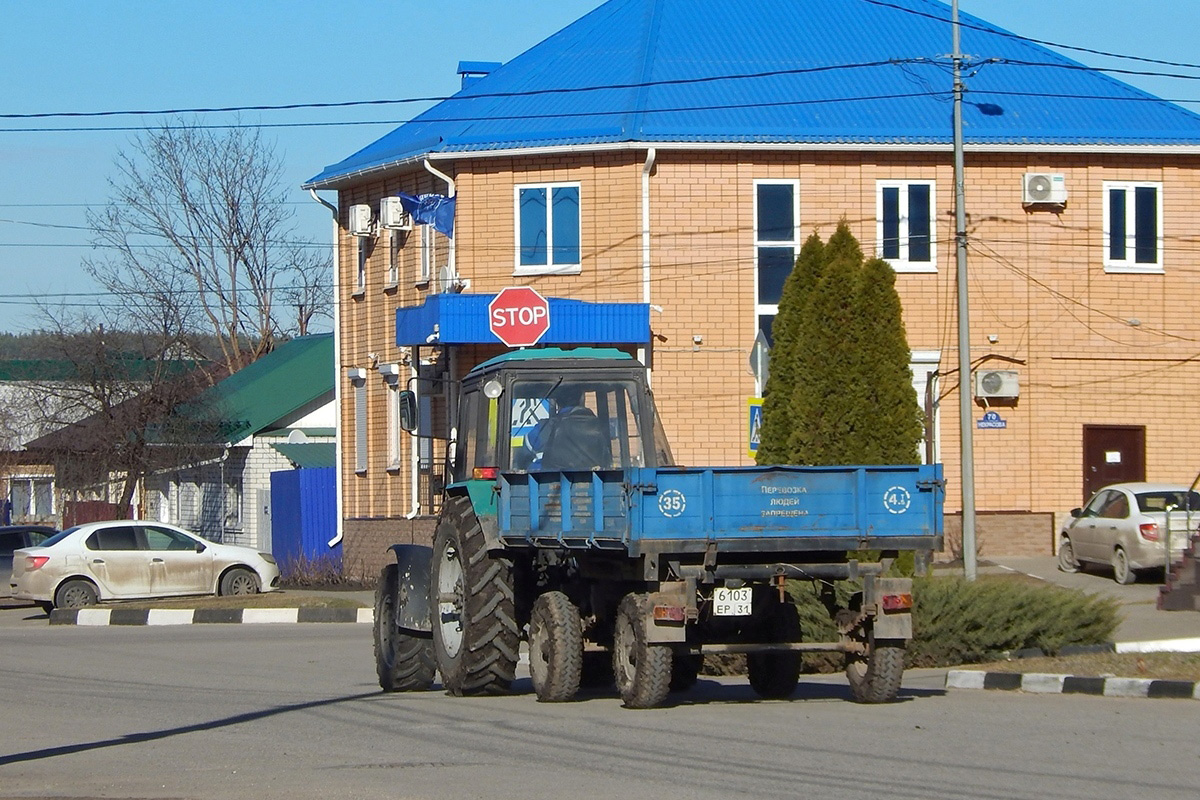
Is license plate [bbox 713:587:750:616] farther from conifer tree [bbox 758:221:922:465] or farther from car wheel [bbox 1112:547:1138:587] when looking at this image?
car wheel [bbox 1112:547:1138:587]

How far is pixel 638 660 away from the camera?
1102cm

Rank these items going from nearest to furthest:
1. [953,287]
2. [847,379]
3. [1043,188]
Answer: [847,379]
[1043,188]
[953,287]

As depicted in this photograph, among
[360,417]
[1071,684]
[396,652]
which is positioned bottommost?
[1071,684]

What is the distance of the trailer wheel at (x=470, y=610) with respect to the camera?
1214cm

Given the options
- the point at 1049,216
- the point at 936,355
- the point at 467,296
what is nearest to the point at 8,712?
the point at 467,296

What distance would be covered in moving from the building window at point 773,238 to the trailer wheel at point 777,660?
16565mm

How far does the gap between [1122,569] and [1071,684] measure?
1200cm

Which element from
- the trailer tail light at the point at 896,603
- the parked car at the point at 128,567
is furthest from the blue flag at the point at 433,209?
the trailer tail light at the point at 896,603

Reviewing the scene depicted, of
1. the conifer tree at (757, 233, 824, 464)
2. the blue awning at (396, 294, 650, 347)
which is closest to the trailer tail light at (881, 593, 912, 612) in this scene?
the conifer tree at (757, 233, 824, 464)

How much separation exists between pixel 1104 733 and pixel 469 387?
570 centimetres

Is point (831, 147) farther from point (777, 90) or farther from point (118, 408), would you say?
point (118, 408)

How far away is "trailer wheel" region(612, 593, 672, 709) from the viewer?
1093 cm

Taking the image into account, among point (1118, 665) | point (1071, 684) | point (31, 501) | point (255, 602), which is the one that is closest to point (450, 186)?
point (255, 602)

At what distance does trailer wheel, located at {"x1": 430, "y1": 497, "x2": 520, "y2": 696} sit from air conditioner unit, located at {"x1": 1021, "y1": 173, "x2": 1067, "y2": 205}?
1798cm
